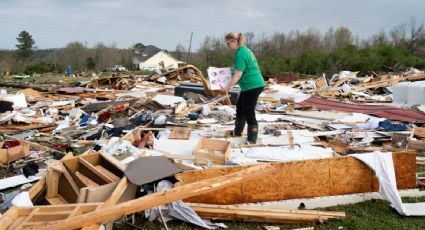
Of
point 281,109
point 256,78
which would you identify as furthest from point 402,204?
point 281,109

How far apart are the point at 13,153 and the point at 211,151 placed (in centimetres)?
309

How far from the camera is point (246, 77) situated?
21.2 ft

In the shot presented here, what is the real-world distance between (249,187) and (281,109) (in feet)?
22.8

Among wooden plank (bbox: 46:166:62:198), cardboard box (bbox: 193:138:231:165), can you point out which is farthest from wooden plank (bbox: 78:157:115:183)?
cardboard box (bbox: 193:138:231:165)

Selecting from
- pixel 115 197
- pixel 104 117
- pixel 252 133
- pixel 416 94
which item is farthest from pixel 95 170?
pixel 416 94

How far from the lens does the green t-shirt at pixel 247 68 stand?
20.8ft

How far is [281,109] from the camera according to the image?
11.0 m

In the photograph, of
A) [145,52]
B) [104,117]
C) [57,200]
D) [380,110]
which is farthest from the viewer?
[145,52]

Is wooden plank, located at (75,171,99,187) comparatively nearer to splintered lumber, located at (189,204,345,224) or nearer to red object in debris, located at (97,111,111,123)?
splintered lumber, located at (189,204,345,224)

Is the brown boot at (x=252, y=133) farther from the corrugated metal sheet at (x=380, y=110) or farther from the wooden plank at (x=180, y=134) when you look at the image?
the corrugated metal sheet at (x=380, y=110)

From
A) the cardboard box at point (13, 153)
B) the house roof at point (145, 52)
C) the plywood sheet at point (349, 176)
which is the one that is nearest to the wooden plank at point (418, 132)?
the plywood sheet at point (349, 176)

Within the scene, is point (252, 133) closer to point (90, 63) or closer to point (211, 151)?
point (211, 151)

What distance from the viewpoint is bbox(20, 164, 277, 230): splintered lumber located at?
304 cm

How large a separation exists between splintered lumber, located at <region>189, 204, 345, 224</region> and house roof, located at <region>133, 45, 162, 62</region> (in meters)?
69.5
